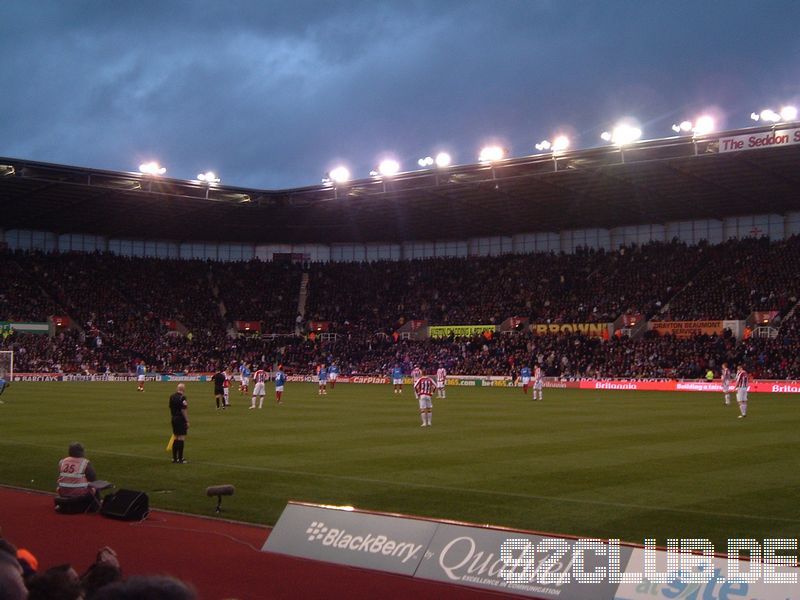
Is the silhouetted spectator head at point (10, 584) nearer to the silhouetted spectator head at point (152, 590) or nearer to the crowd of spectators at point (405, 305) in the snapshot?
the silhouetted spectator head at point (152, 590)

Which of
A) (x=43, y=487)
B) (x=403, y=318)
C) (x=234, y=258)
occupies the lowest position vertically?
(x=43, y=487)

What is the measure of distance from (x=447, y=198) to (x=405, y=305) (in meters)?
16.9

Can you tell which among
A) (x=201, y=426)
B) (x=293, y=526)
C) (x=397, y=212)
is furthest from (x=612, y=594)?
(x=397, y=212)

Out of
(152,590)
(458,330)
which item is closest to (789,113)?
(458,330)

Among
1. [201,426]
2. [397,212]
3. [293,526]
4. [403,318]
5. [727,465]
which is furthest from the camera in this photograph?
[403,318]

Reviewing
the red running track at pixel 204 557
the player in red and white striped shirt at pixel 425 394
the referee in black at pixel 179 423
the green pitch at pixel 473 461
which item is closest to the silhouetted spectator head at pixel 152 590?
the red running track at pixel 204 557

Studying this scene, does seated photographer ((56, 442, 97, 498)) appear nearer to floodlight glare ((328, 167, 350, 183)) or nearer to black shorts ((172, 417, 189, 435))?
black shorts ((172, 417, 189, 435))

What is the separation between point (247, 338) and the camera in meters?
80.4

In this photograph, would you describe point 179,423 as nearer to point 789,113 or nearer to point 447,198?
point 789,113

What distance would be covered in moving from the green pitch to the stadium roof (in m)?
21.6

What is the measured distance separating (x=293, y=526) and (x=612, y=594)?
4.87 meters

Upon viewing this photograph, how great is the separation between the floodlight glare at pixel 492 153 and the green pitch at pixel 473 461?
72.2ft

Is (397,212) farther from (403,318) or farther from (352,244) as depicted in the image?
(352,244)

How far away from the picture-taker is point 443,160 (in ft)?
189
